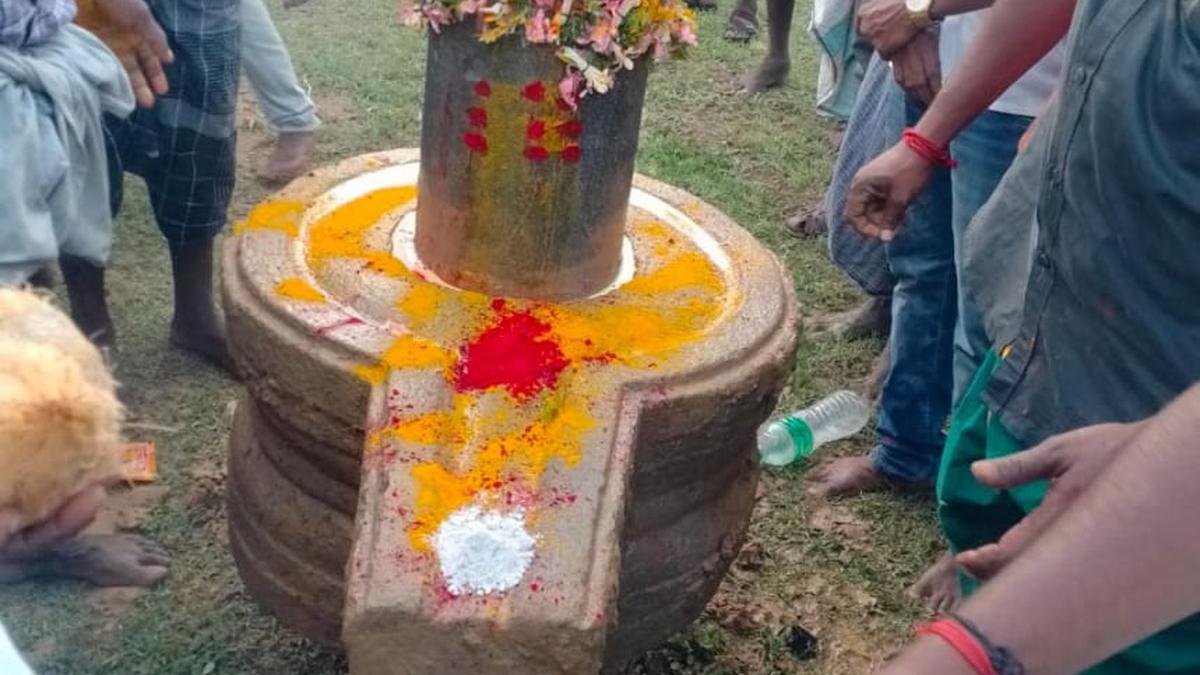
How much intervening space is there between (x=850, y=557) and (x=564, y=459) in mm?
1634

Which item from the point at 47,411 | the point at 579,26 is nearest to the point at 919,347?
the point at 579,26

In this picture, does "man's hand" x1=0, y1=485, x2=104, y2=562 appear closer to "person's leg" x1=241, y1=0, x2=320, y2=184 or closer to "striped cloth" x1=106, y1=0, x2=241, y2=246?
"striped cloth" x1=106, y1=0, x2=241, y2=246

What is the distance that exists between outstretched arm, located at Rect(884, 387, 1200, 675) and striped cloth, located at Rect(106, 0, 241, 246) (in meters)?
2.91

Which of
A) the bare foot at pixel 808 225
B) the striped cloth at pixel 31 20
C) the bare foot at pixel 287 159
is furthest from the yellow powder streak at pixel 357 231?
the bare foot at pixel 808 225

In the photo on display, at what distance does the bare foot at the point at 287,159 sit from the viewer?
204 inches

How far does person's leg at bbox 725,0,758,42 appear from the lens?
291 inches

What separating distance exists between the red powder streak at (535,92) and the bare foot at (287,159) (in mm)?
3062

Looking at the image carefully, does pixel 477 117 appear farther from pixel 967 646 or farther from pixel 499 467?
pixel 967 646

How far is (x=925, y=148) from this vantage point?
2.87 m

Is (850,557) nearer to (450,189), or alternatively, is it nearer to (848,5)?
(450,189)

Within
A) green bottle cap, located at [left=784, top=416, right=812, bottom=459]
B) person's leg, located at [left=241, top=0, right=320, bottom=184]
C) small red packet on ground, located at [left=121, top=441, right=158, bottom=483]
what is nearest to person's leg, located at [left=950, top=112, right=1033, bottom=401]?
green bottle cap, located at [left=784, top=416, right=812, bottom=459]

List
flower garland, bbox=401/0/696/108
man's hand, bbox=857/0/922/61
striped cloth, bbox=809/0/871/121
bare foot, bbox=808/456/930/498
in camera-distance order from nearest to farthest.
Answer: flower garland, bbox=401/0/696/108
man's hand, bbox=857/0/922/61
bare foot, bbox=808/456/930/498
striped cloth, bbox=809/0/871/121

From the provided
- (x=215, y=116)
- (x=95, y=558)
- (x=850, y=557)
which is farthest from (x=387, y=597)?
(x=215, y=116)

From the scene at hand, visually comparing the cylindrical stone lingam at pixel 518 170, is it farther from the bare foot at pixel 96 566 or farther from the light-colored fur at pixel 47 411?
the bare foot at pixel 96 566
